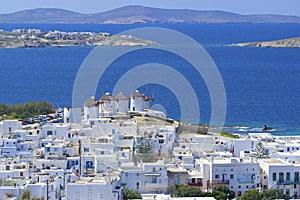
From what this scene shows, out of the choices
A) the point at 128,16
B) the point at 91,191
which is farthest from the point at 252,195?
the point at 128,16

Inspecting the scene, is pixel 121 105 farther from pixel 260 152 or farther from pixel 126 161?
pixel 126 161

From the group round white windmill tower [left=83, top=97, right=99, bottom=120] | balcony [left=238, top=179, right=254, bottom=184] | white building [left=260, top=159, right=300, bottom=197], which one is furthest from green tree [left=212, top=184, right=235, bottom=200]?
round white windmill tower [left=83, top=97, right=99, bottom=120]

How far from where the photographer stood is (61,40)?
89.8 m

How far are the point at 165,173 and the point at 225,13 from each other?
601ft

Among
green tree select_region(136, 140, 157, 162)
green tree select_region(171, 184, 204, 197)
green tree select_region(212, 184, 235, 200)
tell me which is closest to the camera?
green tree select_region(171, 184, 204, 197)

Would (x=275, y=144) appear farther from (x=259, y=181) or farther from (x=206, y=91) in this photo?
(x=206, y=91)

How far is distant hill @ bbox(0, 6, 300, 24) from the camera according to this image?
587ft

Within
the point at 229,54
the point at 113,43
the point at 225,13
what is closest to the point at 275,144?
the point at 229,54

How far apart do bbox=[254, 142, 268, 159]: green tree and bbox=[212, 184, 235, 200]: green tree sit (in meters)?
2.57

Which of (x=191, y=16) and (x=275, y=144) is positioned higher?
(x=191, y=16)

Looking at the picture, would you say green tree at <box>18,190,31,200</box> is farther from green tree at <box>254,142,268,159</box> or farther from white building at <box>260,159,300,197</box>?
green tree at <box>254,142,268,159</box>

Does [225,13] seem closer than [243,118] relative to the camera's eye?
No

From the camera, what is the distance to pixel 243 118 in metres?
31.2

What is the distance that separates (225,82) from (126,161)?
29.2 m
